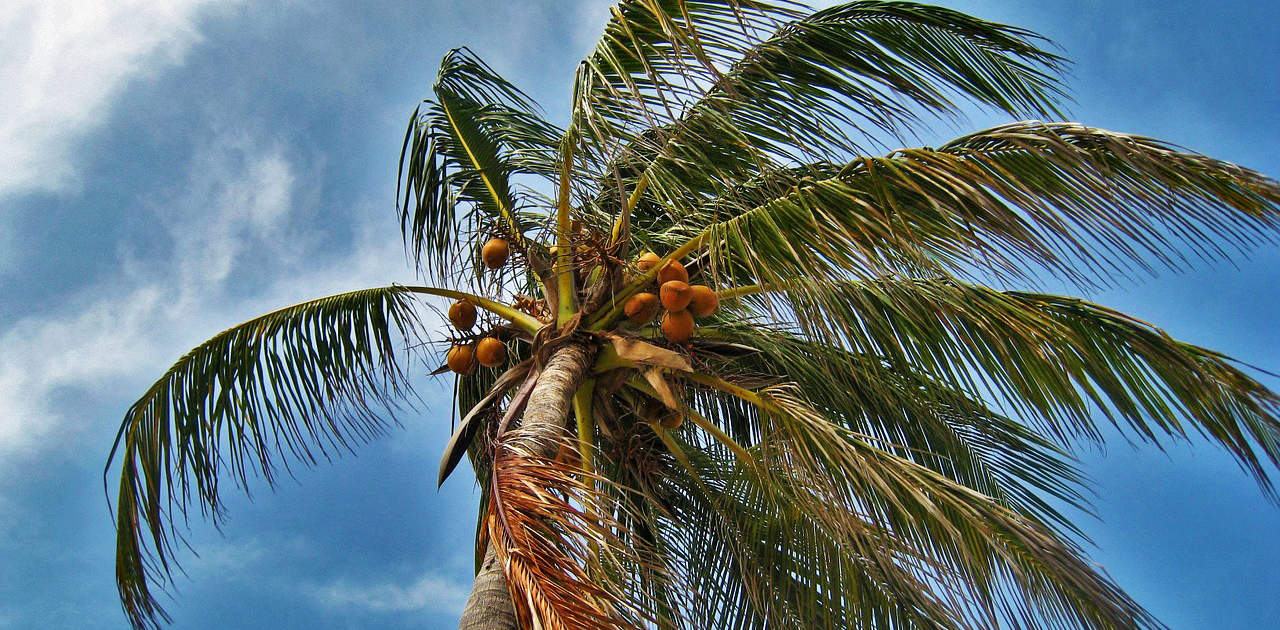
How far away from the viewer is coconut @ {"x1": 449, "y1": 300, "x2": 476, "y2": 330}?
402cm

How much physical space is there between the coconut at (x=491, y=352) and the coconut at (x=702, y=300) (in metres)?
0.98

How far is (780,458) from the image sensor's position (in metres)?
3.53

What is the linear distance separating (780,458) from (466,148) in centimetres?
238

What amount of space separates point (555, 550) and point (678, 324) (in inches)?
56.9

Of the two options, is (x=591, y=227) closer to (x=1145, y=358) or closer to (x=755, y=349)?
(x=755, y=349)

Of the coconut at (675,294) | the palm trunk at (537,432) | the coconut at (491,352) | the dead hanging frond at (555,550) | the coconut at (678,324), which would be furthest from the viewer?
the coconut at (491,352)

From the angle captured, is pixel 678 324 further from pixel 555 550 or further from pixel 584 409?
pixel 555 550

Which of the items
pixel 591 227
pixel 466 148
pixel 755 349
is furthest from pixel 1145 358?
pixel 466 148

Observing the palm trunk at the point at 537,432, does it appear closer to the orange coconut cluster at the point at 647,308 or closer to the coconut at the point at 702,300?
the orange coconut cluster at the point at 647,308

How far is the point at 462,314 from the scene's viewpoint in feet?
13.2

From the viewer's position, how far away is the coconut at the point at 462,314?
402 centimetres

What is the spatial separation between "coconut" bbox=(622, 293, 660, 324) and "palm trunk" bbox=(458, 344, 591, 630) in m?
0.25

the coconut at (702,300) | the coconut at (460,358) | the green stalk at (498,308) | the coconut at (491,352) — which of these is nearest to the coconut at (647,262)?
the coconut at (702,300)

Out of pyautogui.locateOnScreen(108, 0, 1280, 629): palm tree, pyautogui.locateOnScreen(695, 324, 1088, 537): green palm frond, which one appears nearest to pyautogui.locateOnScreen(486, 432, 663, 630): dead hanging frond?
pyautogui.locateOnScreen(108, 0, 1280, 629): palm tree
